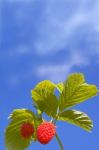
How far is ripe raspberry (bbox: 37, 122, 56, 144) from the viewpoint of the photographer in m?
4.60

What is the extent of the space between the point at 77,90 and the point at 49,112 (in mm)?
358

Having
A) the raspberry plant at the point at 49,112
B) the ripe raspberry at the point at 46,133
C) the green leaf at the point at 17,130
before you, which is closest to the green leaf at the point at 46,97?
the raspberry plant at the point at 49,112

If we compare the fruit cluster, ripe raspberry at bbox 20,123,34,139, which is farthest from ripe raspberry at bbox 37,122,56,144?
ripe raspberry at bbox 20,123,34,139


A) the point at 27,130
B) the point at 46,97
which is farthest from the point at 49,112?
the point at 27,130

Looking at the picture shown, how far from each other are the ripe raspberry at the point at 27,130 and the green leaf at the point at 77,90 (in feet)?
1.29

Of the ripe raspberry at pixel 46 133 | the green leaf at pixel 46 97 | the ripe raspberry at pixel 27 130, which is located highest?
the green leaf at pixel 46 97

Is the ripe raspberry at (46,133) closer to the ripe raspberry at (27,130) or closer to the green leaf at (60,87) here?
the ripe raspberry at (27,130)

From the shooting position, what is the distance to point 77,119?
16.8ft

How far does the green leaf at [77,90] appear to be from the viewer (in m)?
4.87

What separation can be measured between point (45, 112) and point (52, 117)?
0.11 m

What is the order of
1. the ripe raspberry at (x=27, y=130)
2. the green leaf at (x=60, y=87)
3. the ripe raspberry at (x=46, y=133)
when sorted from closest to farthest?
the ripe raspberry at (x=46, y=133), the ripe raspberry at (x=27, y=130), the green leaf at (x=60, y=87)

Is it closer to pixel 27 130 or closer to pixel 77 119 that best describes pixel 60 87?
pixel 77 119

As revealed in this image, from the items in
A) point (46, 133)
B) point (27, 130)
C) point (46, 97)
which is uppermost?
point (46, 97)

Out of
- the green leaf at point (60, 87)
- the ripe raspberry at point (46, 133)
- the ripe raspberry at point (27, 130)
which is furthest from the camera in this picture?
the green leaf at point (60, 87)
